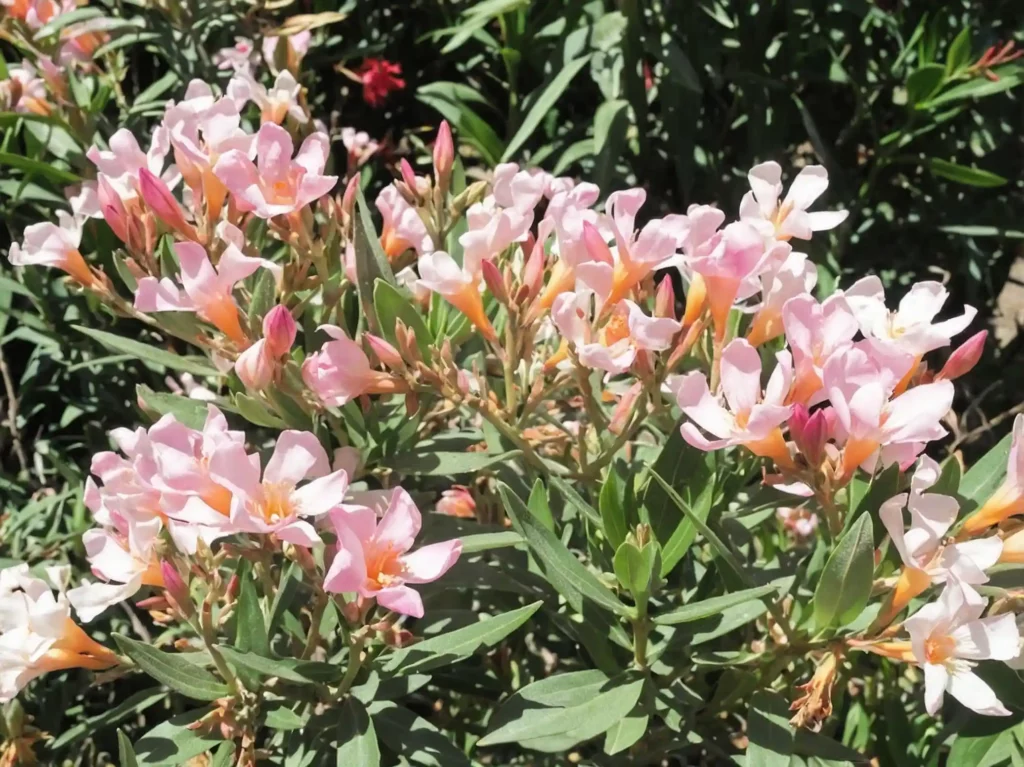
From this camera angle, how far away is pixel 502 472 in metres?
1.09

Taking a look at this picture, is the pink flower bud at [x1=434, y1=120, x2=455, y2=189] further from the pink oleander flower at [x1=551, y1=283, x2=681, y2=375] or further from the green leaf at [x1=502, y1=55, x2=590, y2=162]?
the green leaf at [x1=502, y1=55, x2=590, y2=162]

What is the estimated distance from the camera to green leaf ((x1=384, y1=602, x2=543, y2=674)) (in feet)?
2.97

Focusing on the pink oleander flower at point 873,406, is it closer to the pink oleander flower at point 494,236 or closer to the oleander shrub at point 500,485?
the oleander shrub at point 500,485

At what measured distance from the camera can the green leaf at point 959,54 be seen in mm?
1739

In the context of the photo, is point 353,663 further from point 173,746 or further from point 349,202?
point 349,202

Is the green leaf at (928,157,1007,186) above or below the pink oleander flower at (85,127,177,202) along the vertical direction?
below

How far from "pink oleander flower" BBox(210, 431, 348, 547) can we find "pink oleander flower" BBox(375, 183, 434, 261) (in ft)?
1.12

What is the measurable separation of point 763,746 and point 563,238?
1.88 ft

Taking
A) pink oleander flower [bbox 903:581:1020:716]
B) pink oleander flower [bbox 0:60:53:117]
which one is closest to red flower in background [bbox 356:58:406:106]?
pink oleander flower [bbox 0:60:53:117]

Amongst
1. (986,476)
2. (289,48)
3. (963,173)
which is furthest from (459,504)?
(963,173)

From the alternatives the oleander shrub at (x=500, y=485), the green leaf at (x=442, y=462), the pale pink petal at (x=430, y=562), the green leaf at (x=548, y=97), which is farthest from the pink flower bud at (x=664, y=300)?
the green leaf at (x=548, y=97)

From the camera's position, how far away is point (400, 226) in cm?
110

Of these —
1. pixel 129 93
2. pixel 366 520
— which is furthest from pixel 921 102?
pixel 129 93

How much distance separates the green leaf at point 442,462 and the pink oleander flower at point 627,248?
0.74 ft
